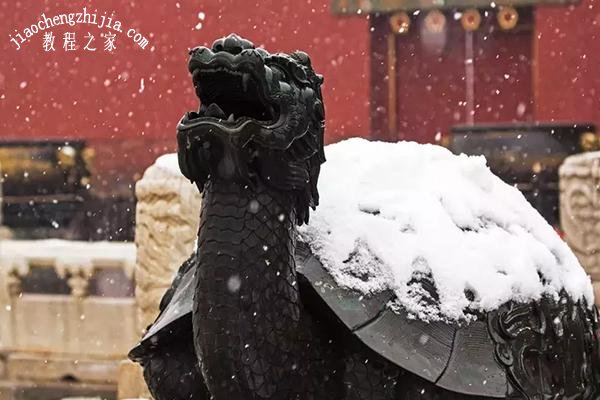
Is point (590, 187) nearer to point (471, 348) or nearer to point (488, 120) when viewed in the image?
point (488, 120)

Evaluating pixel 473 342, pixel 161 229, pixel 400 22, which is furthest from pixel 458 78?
pixel 473 342

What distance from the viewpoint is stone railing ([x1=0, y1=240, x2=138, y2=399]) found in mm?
4949

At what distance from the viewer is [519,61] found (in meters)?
5.39

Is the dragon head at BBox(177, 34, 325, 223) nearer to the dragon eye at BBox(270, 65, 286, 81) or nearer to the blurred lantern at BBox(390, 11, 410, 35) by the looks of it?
the dragon eye at BBox(270, 65, 286, 81)

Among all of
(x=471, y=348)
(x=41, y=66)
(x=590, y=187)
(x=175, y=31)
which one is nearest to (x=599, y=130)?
(x=590, y=187)

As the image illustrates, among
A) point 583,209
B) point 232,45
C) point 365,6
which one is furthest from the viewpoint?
point 365,6

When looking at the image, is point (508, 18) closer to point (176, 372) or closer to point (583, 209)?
point (583, 209)

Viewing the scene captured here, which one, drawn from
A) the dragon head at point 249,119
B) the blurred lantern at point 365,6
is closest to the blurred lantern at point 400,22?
the blurred lantern at point 365,6

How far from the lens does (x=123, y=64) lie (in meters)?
3.63

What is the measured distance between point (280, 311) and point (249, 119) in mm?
359

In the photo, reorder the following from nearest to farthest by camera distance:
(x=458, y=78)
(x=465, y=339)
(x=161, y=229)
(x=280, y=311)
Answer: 1. (x=280, y=311)
2. (x=465, y=339)
3. (x=161, y=229)
4. (x=458, y=78)

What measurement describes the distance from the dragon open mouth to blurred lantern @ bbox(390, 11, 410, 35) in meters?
3.57

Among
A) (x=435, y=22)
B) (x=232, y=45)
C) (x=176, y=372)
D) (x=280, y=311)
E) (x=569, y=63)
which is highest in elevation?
(x=435, y=22)

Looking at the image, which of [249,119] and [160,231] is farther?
[160,231]
